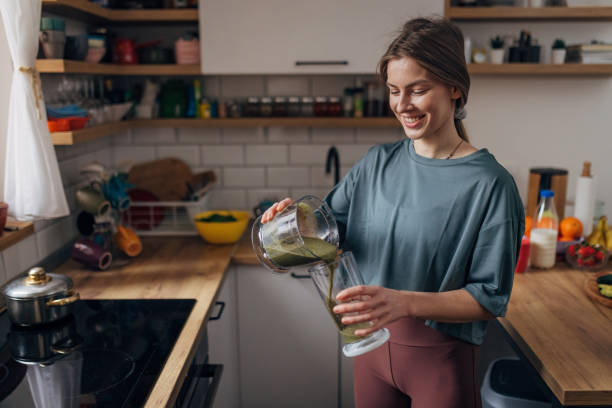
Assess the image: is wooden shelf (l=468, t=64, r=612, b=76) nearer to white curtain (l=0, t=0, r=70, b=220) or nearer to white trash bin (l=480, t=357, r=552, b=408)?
white trash bin (l=480, t=357, r=552, b=408)

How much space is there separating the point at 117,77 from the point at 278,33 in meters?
0.91

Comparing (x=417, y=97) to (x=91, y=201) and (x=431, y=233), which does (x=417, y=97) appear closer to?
(x=431, y=233)

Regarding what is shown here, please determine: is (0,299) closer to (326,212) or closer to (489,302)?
(326,212)

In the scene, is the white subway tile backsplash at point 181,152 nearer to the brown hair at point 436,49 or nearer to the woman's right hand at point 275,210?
the woman's right hand at point 275,210

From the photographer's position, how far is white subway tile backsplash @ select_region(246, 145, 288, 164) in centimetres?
284

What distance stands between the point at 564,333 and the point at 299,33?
61.2 inches

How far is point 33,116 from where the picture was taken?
1687 mm

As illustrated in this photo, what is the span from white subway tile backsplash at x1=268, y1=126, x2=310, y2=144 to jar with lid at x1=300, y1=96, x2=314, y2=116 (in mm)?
156

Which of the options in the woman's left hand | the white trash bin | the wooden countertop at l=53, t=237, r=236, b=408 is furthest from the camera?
Result: the white trash bin

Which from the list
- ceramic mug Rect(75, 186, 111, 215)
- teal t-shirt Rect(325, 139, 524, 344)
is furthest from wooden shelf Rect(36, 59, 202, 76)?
teal t-shirt Rect(325, 139, 524, 344)

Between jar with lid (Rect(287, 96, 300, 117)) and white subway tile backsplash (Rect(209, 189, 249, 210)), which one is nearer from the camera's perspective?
jar with lid (Rect(287, 96, 300, 117))

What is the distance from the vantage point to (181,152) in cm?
283

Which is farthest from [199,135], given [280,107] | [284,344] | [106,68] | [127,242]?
[284,344]

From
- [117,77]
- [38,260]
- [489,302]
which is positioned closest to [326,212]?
[489,302]
